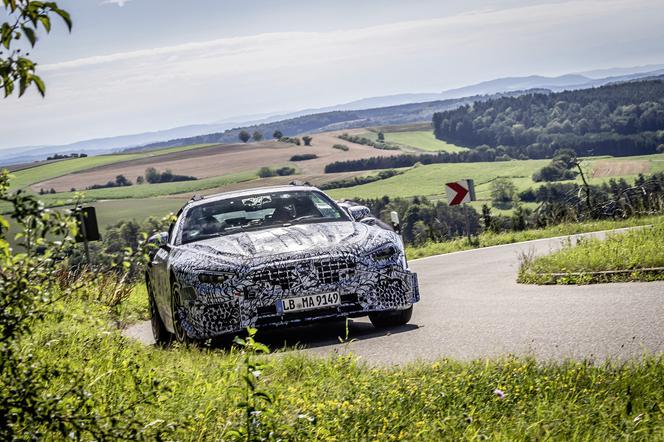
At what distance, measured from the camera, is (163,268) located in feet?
35.0

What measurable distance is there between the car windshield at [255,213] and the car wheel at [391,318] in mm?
1104

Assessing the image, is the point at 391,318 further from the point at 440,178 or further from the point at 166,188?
the point at 440,178

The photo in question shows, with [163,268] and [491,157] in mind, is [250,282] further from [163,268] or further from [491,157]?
[491,157]

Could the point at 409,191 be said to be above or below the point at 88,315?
below

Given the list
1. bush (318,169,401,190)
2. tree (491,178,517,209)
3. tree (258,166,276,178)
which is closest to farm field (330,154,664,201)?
bush (318,169,401,190)

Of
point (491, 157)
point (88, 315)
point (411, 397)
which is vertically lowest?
point (491, 157)

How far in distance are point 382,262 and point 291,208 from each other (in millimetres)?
1644

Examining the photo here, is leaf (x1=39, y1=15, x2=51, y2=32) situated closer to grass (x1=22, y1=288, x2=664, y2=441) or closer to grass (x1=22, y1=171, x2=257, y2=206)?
grass (x1=22, y1=288, x2=664, y2=441)

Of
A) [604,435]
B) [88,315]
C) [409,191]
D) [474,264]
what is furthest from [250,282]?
[409,191]

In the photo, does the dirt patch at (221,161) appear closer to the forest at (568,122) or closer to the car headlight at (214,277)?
the forest at (568,122)

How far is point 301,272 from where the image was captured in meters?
9.57

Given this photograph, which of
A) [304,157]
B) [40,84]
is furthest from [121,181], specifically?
[40,84]

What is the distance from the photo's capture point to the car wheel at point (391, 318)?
10758 millimetres

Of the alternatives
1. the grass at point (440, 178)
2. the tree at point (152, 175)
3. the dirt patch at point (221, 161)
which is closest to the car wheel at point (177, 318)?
the grass at point (440, 178)
